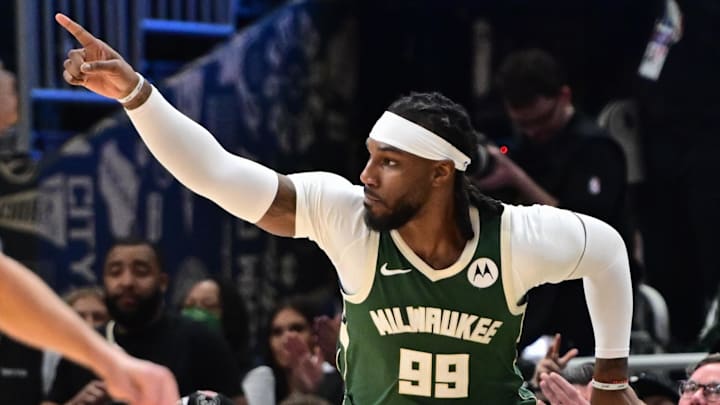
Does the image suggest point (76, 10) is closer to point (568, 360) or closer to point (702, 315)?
point (702, 315)

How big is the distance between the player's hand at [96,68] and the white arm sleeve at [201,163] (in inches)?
4.2

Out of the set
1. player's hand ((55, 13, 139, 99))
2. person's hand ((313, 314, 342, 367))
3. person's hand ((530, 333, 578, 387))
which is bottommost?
person's hand ((313, 314, 342, 367))

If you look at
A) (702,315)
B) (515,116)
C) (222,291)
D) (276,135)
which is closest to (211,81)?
(276,135)

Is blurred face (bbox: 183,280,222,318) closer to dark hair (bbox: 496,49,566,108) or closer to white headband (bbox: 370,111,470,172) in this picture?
dark hair (bbox: 496,49,566,108)

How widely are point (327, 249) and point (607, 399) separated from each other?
103 cm

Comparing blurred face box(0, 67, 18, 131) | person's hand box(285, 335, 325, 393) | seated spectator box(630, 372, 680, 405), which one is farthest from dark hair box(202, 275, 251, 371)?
seated spectator box(630, 372, 680, 405)

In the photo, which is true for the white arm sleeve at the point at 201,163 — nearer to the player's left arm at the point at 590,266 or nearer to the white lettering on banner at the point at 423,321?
the white lettering on banner at the point at 423,321

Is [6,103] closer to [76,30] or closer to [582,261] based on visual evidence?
[76,30]

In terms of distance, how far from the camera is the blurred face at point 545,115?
26.2ft

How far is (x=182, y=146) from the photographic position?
486 centimetres

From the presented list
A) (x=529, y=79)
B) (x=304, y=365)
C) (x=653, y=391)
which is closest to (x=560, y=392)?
(x=653, y=391)

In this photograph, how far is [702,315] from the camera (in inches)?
385

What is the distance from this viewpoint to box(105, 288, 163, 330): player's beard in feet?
24.9

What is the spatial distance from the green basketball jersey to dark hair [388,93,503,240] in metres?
0.12
